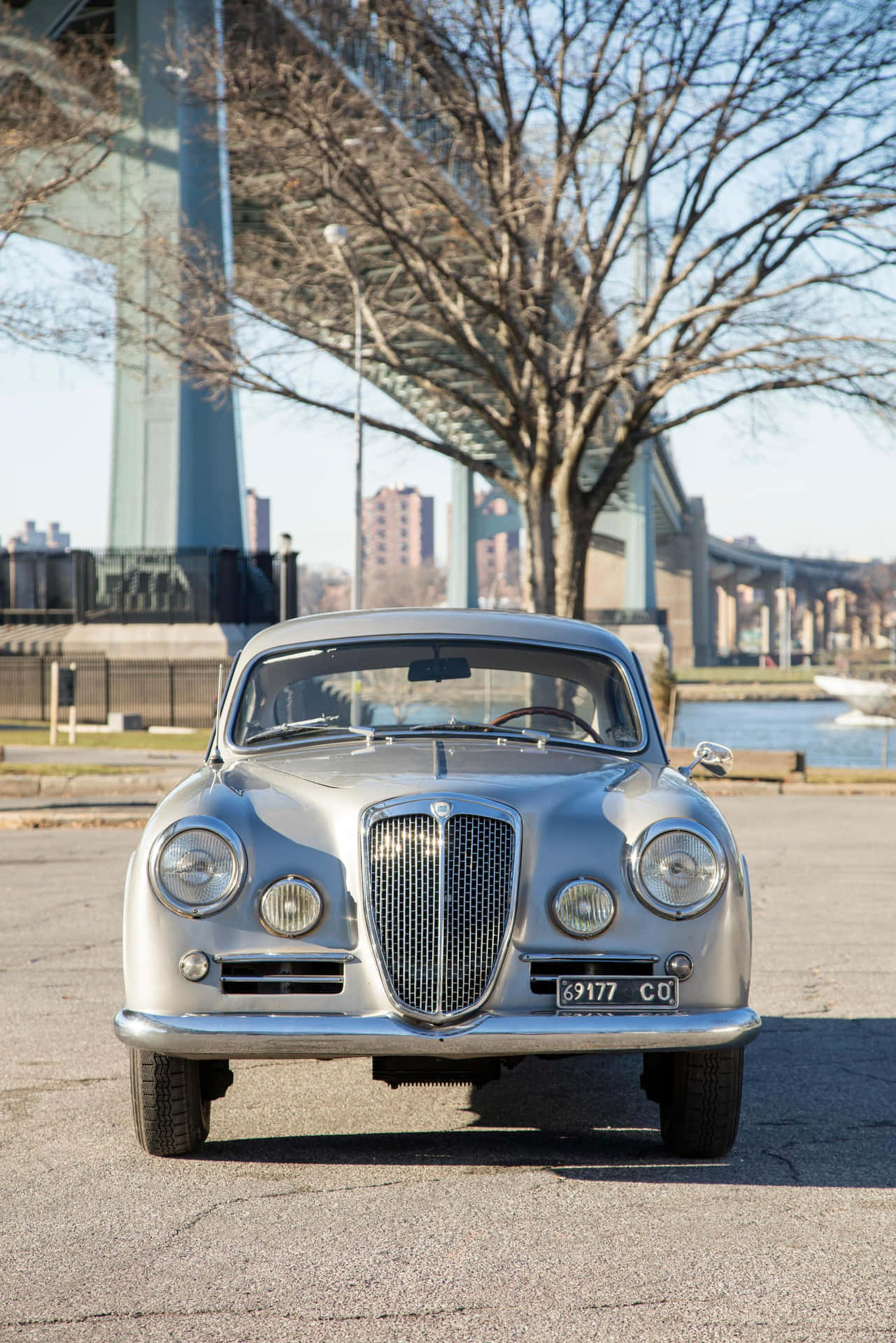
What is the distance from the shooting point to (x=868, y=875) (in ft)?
35.8

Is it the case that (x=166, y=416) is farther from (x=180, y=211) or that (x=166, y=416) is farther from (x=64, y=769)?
(x=64, y=769)

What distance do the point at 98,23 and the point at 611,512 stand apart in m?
49.4

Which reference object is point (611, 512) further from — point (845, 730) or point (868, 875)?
point (868, 875)

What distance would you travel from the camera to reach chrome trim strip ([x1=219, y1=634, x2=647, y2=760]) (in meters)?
5.18

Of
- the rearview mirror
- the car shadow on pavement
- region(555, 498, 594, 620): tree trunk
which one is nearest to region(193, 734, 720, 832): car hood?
the rearview mirror

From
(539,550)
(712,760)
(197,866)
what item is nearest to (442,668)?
(712,760)

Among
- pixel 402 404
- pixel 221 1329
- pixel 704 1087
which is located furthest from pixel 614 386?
pixel 221 1329

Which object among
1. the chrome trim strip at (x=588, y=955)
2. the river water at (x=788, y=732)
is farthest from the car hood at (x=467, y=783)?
the river water at (x=788, y=732)

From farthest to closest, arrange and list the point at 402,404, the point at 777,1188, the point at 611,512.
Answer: the point at 611,512 → the point at 402,404 → the point at 777,1188

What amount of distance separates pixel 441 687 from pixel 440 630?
0.74ft

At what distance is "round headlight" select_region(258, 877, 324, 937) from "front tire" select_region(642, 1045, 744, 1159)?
115cm

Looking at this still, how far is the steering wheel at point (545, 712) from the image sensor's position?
18.2 ft

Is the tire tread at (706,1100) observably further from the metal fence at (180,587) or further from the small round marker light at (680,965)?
the metal fence at (180,587)

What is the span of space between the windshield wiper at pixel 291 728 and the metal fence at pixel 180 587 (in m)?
26.3
